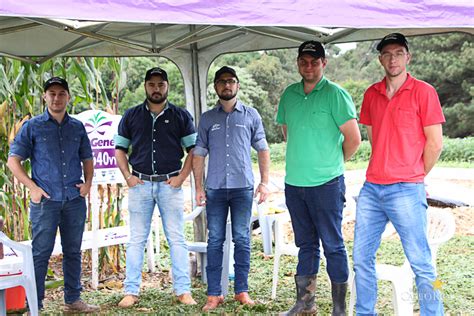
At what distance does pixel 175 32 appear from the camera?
577 cm

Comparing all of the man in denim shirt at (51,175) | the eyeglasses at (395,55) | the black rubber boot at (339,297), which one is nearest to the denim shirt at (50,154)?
the man in denim shirt at (51,175)

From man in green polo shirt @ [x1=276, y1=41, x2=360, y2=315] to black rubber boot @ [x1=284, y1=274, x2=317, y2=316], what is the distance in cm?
20

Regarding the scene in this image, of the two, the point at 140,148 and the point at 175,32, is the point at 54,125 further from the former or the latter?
the point at 175,32

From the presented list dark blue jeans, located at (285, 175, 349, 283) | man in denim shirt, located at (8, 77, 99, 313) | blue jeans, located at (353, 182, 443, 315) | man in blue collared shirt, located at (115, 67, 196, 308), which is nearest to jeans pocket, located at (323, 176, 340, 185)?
dark blue jeans, located at (285, 175, 349, 283)

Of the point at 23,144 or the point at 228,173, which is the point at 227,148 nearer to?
the point at 228,173

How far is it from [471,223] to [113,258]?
16.9 ft

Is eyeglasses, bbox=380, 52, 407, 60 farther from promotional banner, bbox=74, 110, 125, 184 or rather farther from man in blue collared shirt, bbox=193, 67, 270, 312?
promotional banner, bbox=74, 110, 125, 184

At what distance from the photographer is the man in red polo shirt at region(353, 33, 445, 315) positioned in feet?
12.5

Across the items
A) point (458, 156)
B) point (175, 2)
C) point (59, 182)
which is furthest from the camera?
point (458, 156)

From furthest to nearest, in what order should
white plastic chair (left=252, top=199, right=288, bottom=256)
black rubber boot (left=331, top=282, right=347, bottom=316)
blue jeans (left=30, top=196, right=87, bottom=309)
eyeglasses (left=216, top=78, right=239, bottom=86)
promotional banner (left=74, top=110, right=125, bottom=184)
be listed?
white plastic chair (left=252, top=199, right=288, bottom=256) → promotional banner (left=74, top=110, right=125, bottom=184) → eyeglasses (left=216, top=78, right=239, bottom=86) → blue jeans (left=30, top=196, right=87, bottom=309) → black rubber boot (left=331, top=282, right=347, bottom=316)

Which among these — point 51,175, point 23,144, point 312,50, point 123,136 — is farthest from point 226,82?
point 23,144

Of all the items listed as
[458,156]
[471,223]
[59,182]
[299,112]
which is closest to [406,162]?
[299,112]

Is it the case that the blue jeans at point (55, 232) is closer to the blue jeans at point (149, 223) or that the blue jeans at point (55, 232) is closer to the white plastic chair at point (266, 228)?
the blue jeans at point (149, 223)

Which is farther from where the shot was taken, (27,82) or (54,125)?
(27,82)
